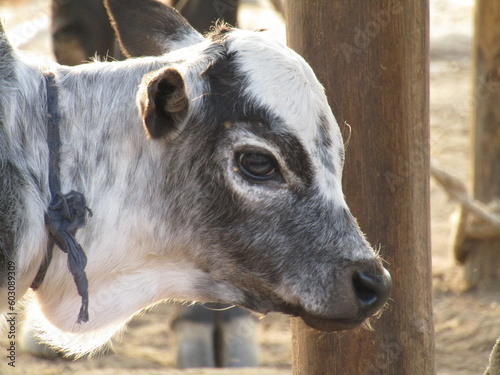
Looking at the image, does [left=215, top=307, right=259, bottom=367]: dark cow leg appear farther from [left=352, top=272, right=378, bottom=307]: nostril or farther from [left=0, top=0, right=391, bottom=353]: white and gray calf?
[left=352, top=272, right=378, bottom=307]: nostril

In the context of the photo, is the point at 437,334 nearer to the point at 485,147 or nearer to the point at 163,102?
the point at 485,147

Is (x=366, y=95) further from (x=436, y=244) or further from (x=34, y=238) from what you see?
(x=436, y=244)

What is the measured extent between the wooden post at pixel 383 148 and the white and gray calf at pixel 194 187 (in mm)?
251

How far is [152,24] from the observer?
274cm

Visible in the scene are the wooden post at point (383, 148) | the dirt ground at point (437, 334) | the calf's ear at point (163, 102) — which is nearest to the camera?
the calf's ear at point (163, 102)

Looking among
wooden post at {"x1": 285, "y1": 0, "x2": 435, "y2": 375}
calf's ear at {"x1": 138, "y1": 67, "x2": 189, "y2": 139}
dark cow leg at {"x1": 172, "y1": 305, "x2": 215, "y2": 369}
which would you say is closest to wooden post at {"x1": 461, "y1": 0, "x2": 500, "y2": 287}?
dark cow leg at {"x1": 172, "y1": 305, "x2": 215, "y2": 369}

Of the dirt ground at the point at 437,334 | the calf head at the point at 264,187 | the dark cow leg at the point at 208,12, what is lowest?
the dirt ground at the point at 437,334

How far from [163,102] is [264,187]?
36 cm

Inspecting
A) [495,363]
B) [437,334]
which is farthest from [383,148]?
[437,334]

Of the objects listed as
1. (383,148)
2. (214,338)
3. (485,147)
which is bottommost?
(214,338)

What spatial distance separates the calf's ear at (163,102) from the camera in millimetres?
2135

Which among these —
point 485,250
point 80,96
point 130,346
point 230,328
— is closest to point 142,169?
point 80,96

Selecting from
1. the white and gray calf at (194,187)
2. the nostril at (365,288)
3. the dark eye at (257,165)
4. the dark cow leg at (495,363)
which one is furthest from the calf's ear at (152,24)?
the dark cow leg at (495,363)

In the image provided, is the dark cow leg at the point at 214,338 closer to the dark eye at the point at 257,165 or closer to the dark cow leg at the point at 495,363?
the dark cow leg at the point at 495,363
